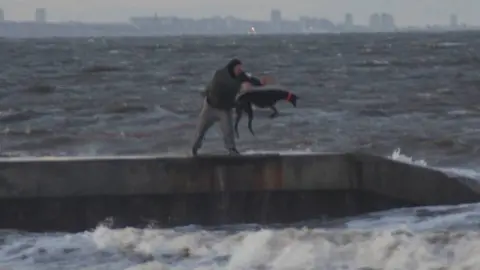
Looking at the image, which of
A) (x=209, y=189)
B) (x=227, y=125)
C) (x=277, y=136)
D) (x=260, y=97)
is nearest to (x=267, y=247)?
(x=209, y=189)

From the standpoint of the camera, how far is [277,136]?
1118 inches

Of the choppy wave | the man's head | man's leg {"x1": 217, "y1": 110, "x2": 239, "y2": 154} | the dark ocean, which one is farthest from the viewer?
man's leg {"x1": 217, "y1": 110, "x2": 239, "y2": 154}

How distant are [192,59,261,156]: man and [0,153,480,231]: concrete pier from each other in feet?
1.42

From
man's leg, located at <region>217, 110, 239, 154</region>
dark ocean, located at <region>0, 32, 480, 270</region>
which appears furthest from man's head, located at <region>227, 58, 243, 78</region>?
dark ocean, located at <region>0, 32, 480, 270</region>

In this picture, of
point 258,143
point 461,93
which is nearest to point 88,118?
point 258,143

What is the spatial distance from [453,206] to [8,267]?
5537mm

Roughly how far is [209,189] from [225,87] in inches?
49.2

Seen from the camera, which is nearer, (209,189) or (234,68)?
(234,68)

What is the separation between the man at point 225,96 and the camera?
15164 mm

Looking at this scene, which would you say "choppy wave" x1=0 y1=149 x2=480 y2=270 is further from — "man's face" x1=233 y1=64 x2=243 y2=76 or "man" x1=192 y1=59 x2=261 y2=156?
"man's face" x1=233 y1=64 x2=243 y2=76

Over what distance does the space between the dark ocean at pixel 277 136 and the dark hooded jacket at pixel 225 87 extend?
5.16 ft

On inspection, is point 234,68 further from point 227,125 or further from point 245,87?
point 227,125

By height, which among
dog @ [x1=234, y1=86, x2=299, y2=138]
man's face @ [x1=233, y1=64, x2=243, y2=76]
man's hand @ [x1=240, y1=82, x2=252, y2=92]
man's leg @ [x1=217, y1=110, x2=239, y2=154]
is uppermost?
man's face @ [x1=233, y1=64, x2=243, y2=76]

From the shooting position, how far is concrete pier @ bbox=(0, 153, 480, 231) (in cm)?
1512
